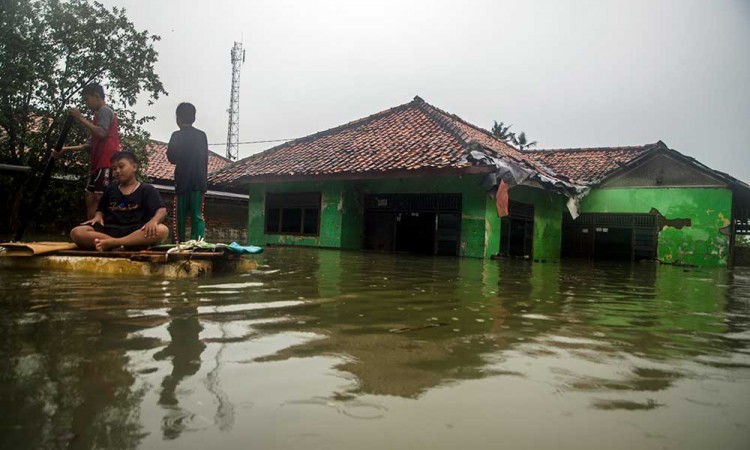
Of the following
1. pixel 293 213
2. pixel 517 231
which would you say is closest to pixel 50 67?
pixel 293 213

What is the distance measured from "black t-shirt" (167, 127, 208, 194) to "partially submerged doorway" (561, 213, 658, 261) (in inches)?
560

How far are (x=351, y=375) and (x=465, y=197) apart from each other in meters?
10.6

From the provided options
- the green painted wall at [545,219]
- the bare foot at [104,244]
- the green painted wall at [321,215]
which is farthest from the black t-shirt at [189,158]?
the green painted wall at [545,219]

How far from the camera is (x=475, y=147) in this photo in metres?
11.4

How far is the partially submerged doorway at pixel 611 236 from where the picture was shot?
16.0 metres

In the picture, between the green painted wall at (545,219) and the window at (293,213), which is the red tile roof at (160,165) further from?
the green painted wall at (545,219)

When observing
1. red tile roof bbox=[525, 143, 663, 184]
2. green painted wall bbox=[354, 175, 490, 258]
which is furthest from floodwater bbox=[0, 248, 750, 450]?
red tile roof bbox=[525, 143, 663, 184]

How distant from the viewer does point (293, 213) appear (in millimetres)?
14641

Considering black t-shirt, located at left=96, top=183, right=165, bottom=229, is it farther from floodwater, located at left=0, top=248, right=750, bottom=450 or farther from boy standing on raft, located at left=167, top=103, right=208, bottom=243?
floodwater, located at left=0, top=248, right=750, bottom=450

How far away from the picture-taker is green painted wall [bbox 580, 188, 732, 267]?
15.1 meters

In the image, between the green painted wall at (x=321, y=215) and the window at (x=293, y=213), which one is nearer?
the green painted wall at (x=321, y=215)

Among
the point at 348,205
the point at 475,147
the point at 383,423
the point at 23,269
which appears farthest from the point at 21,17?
the point at 383,423

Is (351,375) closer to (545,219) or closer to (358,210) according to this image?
(358,210)

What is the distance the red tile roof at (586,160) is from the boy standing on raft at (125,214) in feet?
47.1
